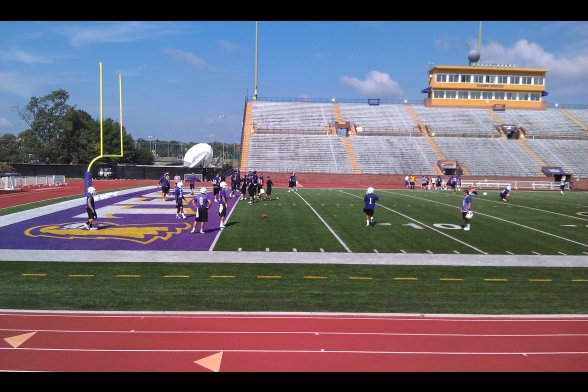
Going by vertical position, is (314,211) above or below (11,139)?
below

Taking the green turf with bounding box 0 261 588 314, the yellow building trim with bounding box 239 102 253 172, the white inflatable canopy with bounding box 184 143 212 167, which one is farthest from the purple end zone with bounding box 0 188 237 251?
the white inflatable canopy with bounding box 184 143 212 167

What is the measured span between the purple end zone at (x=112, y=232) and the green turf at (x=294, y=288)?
2.46m

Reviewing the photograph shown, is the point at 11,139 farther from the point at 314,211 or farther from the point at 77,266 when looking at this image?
the point at 77,266

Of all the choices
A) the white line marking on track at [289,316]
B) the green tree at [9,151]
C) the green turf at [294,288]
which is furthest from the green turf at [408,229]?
the green tree at [9,151]

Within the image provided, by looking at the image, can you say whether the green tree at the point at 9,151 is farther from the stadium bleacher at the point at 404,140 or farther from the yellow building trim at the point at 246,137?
the stadium bleacher at the point at 404,140

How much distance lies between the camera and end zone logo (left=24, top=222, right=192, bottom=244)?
15.4 meters

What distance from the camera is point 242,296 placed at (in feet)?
30.8

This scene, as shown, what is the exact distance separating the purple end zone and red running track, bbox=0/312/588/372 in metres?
6.20

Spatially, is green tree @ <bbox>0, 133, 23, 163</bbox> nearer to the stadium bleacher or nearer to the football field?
the stadium bleacher

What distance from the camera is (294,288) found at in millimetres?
10016

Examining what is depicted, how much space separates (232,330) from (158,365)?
5.04 ft

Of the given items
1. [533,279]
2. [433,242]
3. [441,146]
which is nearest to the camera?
[533,279]

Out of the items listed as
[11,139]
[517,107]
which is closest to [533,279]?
[517,107]

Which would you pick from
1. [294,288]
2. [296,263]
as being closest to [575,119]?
[296,263]
